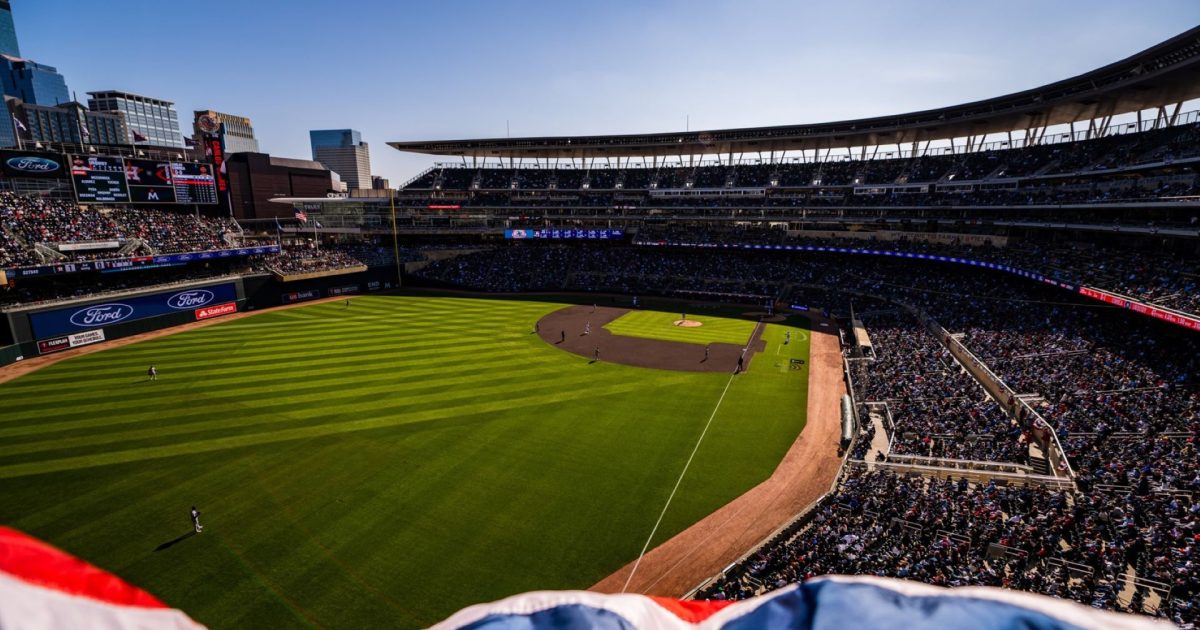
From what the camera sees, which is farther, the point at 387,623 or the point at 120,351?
the point at 120,351

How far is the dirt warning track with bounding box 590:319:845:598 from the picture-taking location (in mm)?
16062

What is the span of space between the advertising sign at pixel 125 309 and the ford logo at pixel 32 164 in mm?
15612

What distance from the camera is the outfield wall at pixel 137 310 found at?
37.2 m

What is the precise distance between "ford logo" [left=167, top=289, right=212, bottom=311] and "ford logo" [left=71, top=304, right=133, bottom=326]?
11.7 feet

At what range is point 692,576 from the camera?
16.2 m

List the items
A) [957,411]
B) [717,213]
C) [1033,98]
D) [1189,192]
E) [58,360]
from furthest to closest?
[717,213]
[1033,98]
[58,360]
[1189,192]
[957,411]

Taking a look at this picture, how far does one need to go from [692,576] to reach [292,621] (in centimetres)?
1118

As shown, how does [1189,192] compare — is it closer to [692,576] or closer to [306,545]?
[692,576]

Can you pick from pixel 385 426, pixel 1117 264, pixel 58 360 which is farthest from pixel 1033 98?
pixel 58 360

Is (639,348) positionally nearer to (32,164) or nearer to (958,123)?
(958,123)

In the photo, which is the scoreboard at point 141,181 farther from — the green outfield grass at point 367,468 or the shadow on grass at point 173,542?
the shadow on grass at point 173,542

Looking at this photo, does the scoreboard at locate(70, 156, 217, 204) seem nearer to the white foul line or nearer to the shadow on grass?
the shadow on grass

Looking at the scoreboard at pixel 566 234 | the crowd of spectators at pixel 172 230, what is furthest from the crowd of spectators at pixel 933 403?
the crowd of spectators at pixel 172 230

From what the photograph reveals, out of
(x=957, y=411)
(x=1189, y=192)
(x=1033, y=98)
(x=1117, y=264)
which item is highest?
(x=1033, y=98)
